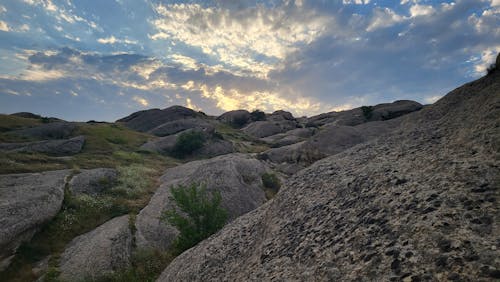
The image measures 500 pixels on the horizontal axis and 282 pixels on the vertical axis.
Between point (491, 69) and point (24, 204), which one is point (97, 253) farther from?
Answer: point (491, 69)

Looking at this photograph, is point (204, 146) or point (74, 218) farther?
point (204, 146)

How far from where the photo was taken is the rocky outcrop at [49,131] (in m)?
64.8

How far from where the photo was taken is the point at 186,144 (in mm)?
70375

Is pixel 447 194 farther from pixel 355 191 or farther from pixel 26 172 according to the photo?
pixel 26 172

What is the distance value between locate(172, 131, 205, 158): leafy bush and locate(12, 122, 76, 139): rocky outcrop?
2670cm

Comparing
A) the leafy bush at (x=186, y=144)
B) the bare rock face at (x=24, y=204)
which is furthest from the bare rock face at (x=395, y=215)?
the leafy bush at (x=186, y=144)

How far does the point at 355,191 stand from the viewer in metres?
8.02

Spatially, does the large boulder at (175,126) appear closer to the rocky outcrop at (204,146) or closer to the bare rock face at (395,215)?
the rocky outcrop at (204,146)

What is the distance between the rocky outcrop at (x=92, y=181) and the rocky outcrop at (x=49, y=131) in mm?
37973

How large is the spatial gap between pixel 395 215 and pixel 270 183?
29257mm

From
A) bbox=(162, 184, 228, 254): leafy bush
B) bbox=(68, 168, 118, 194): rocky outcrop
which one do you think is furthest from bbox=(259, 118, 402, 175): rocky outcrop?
bbox=(162, 184, 228, 254): leafy bush

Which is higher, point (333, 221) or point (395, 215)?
point (395, 215)

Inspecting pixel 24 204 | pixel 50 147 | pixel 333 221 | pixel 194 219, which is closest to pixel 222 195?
pixel 194 219

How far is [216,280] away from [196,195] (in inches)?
422
